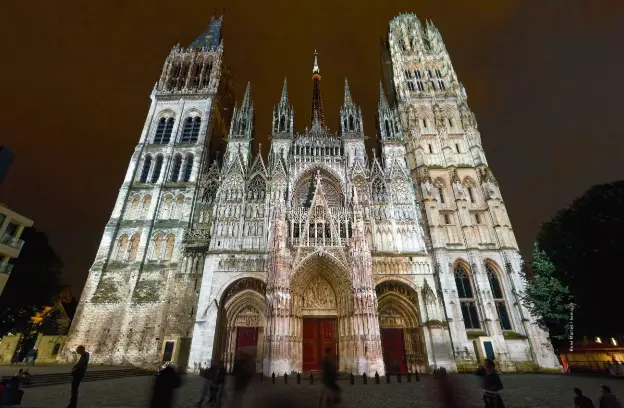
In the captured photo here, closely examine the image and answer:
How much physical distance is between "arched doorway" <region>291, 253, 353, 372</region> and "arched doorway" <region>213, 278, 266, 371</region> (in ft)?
10.5

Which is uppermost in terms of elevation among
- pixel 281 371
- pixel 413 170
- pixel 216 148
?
pixel 216 148

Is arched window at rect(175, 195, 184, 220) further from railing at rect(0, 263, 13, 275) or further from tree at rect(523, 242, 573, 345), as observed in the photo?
tree at rect(523, 242, 573, 345)

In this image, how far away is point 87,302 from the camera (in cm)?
2369

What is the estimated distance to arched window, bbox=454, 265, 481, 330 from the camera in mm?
23391

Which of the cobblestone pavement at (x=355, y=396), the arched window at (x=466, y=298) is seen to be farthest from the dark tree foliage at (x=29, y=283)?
the arched window at (x=466, y=298)

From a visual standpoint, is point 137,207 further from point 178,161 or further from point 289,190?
point 289,190

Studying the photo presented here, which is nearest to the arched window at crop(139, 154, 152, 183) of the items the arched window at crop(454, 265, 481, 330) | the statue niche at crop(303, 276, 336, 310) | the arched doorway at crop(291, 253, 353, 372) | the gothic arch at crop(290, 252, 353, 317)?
the gothic arch at crop(290, 252, 353, 317)

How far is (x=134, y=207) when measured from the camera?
91.5 feet

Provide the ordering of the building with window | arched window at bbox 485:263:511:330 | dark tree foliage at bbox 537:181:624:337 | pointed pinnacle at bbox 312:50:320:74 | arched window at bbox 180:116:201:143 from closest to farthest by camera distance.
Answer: dark tree foliage at bbox 537:181:624:337 → the building with window → arched window at bbox 485:263:511:330 → arched window at bbox 180:116:201:143 → pointed pinnacle at bbox 312:50:320:74

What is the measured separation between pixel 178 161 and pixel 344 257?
19.9 m

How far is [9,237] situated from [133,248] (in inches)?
320

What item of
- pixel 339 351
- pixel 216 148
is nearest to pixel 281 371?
pixel 339 351

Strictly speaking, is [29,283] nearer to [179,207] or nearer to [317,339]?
[179,207]

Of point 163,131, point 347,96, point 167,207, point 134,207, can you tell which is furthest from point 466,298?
point 163,131
